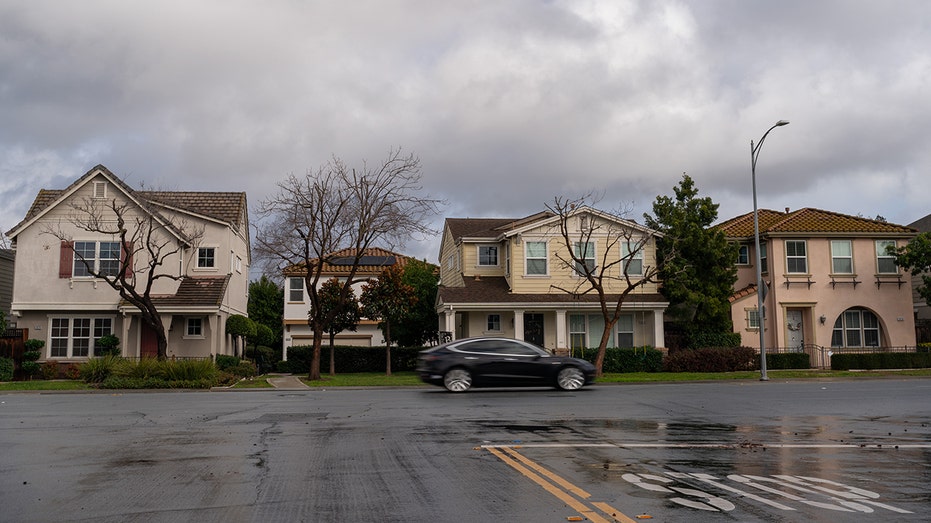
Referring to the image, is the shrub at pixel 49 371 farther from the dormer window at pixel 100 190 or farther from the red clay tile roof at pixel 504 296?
the red clay tile roof at pixel 504 296

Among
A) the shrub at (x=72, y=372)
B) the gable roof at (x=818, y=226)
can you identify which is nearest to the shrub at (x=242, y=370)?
the shrub at (x=72, y=372)

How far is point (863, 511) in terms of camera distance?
668cm

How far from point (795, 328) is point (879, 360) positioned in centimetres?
447

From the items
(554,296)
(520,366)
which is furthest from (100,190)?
(520,366)

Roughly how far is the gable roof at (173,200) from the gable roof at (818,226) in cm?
2284

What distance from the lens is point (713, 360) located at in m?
32.5

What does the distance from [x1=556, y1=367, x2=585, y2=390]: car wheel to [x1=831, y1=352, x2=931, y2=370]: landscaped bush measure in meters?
17.2

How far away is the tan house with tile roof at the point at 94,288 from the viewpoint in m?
33.1

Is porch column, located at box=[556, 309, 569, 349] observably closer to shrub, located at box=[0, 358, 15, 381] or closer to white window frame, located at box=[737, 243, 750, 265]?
white window frame, located at box=[737, 243, 750, 265]

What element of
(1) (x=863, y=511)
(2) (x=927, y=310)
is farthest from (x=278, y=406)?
(2) (x=927, y=310)

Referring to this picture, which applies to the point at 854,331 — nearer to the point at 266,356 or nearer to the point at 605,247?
the point at 605,247

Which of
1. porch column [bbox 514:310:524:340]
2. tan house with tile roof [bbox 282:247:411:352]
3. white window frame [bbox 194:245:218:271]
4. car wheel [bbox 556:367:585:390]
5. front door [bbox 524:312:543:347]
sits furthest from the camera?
tan house with tile roof [bbox 282:247:411:352]

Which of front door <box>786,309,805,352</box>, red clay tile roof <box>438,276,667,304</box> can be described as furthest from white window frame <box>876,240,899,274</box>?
red clay tile roof <box>438,276,667,304</box>

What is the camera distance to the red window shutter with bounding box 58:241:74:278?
33.3 m
